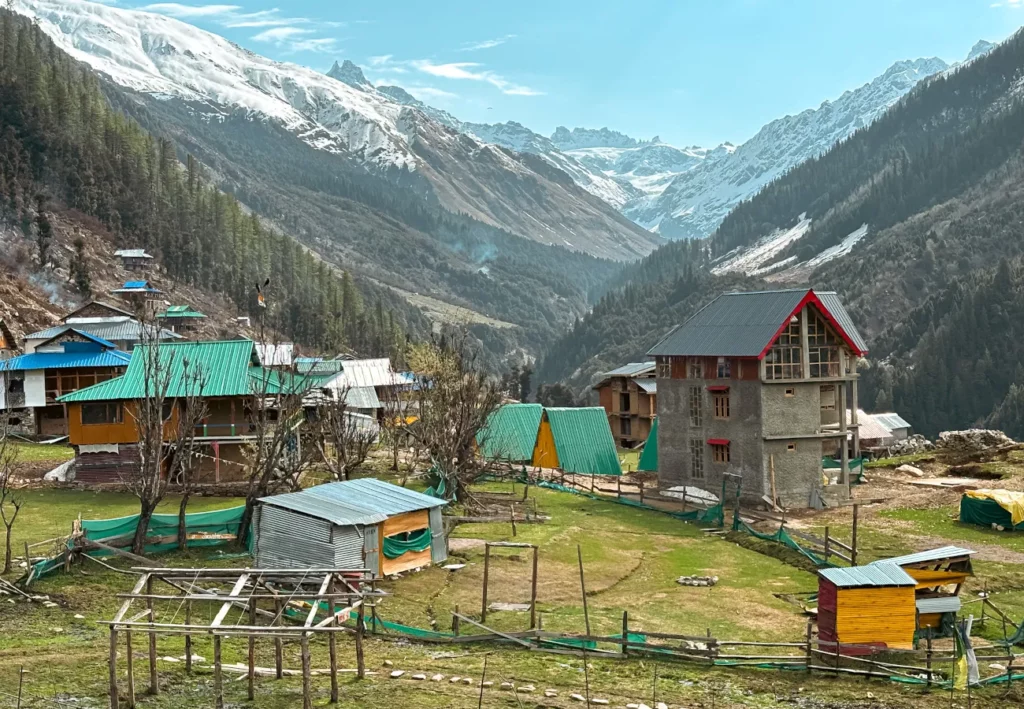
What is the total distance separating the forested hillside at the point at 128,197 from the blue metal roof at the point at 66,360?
5850cm

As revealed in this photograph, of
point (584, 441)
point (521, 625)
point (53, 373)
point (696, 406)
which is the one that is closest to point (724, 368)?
point (696, 406)

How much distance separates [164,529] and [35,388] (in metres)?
40.4

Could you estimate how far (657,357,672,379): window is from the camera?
66.3 m

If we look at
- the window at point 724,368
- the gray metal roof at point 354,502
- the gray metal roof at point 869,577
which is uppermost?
the window at point 724,368

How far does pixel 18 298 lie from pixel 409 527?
8225 centimetres

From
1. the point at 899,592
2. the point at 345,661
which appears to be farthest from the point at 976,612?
the point at 345,661

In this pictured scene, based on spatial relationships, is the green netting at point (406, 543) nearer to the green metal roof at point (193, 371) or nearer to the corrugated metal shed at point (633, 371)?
the green metal roof at point (193, 371)

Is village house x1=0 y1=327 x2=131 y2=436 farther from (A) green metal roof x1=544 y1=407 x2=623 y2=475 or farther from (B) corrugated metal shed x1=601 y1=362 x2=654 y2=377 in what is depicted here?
(B) corrugated metal shed x1=601 y1=362 x2=654 y2=377

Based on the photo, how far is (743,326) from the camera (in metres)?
62.7

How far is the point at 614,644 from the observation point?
99.7 feet

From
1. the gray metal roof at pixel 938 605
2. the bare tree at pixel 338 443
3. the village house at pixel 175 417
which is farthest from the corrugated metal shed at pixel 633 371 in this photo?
the gray metal roof at pixel 938 605

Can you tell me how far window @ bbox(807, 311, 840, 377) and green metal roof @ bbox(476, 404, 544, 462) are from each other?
23.0m

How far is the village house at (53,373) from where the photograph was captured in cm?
7607

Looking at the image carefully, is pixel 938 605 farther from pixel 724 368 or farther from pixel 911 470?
pixel 911 470
